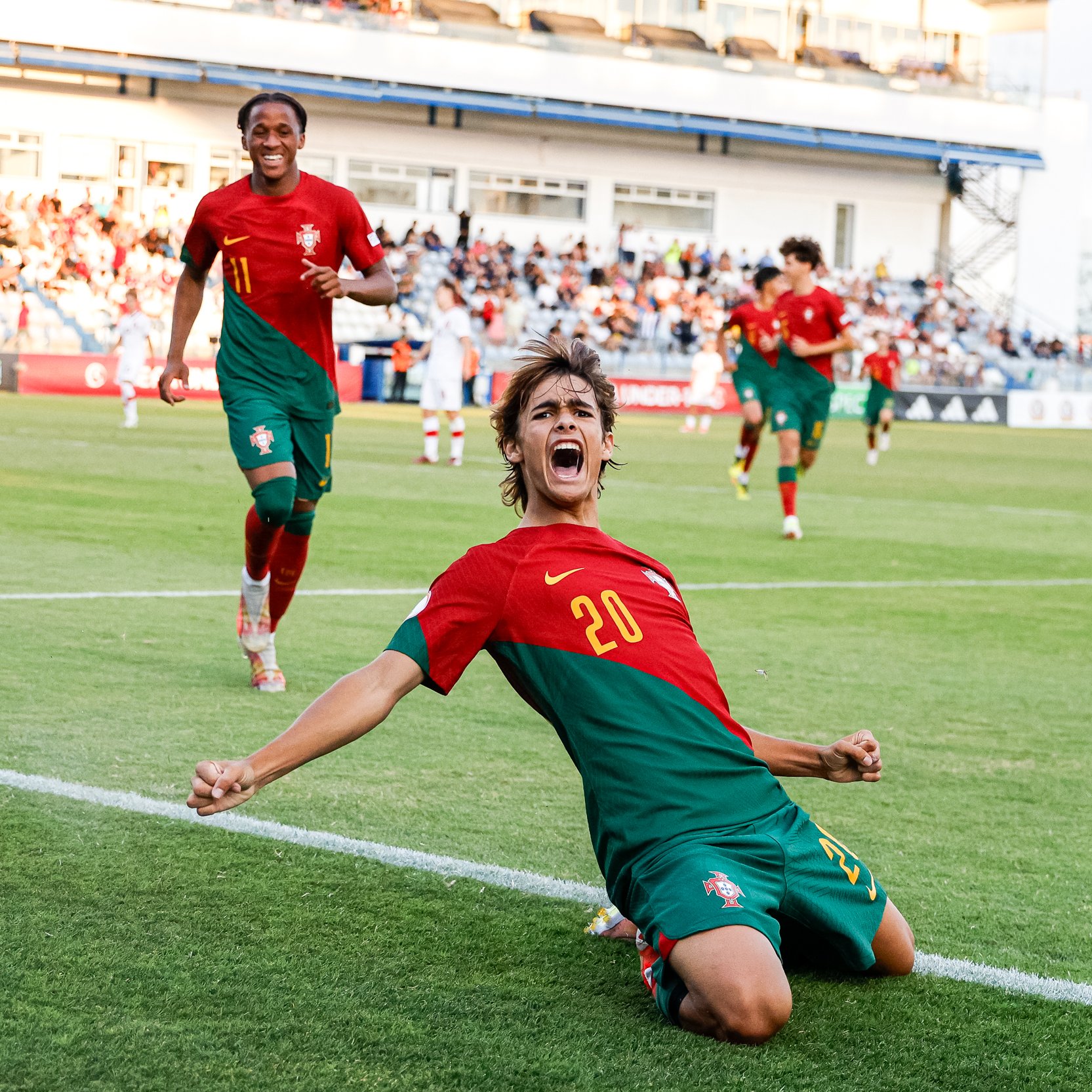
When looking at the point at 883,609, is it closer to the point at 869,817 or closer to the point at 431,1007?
the point at 869,817

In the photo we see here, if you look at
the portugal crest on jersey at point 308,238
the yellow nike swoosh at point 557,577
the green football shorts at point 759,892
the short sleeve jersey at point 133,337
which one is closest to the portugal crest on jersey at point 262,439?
the portugal crest on jersey at point 308,238

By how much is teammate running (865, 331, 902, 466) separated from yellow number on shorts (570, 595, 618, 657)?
798 inches

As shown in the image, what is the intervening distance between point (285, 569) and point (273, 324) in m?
1.03

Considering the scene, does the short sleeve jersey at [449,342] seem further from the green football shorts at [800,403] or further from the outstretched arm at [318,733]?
the outstretched arm at [318,733]

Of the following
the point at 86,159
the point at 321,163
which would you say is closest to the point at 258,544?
the point at 86,159

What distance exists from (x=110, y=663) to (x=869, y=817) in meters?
3.36

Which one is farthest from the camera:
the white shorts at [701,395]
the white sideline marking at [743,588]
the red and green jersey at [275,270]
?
the white shorts at [701,395]

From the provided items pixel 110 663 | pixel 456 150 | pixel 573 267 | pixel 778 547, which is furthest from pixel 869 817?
pixel 456 150

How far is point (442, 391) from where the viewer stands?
→ 778 inches

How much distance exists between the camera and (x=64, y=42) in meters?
41.8

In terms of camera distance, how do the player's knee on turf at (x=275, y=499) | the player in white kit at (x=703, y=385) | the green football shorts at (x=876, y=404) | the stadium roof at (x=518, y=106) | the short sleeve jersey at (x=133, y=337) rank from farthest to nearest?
1. the stadium roof at (x=518, y=106)
2. the player in white kit at (x=703, y=385)
3. the short sleeve jersey at (x=133, y=337)
4. the green football shorts at (x=876, y=404)
5. the player's knee on turf at (x=275, y=499)

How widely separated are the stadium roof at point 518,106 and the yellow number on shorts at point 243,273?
37.4m

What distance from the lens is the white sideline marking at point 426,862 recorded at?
3684mm

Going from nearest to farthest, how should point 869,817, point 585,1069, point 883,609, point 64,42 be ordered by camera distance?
point 585,1069
point 869,817
point 883,609
point 64,42
